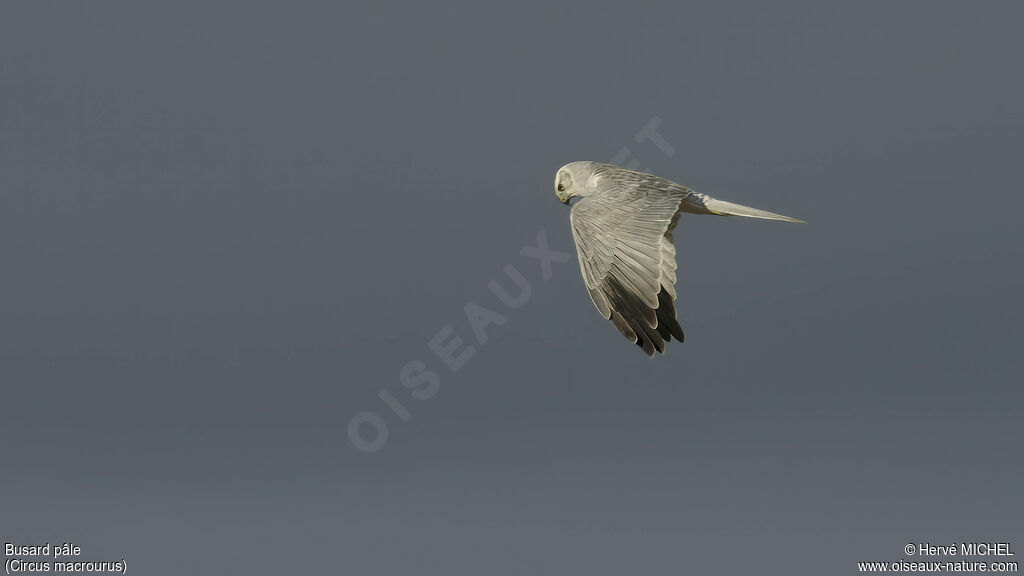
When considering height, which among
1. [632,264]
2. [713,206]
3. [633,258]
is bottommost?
[632,264]

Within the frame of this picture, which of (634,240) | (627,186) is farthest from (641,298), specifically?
(627,186)

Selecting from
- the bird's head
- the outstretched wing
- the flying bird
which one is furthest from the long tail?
the bird's head

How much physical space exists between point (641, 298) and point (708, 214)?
5171 millimetres

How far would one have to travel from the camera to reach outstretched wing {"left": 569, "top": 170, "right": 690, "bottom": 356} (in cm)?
1595

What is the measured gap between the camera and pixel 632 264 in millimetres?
16281

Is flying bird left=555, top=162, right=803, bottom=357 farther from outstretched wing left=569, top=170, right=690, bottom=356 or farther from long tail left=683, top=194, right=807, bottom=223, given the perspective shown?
long tail left=683, top=194, right=807, bottom=223

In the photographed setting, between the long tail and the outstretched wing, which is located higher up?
the long tail

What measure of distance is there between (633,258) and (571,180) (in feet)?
23.9

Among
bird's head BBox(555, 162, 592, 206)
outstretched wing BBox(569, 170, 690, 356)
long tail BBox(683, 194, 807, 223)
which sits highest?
bird's head BBox(555, 162, 592, 206)

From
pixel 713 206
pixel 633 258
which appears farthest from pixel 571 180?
pixel 633 258

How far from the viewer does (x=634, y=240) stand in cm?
1667

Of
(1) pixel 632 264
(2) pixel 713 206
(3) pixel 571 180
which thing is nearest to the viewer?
(1) pixel 632 264

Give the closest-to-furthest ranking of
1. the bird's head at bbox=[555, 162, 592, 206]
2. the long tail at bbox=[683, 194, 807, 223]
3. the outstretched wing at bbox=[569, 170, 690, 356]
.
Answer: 1. the outstretched wing at bbox=[569, 170, 690, 356]
2. the long tail at bbox=[683, 194, 807, 223]
3. the bird's head at bbox=[555, 162, 592, 206]

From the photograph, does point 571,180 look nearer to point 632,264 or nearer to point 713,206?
point 713,206
